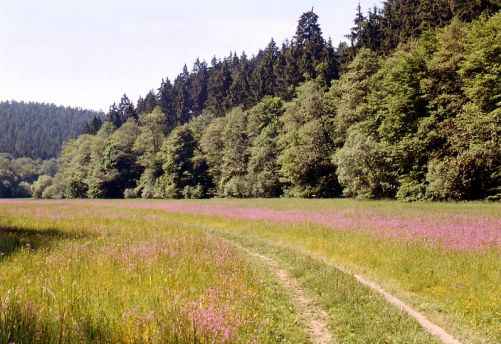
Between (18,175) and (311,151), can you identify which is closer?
(311,151)

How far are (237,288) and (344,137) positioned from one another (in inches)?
1767

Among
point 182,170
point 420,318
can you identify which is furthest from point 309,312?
point 182,170

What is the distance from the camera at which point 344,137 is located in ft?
168

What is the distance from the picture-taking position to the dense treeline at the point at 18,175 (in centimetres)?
13700

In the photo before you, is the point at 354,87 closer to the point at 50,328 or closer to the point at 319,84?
the point at 319,84

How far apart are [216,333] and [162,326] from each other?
0.75m

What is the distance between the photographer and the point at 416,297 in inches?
388

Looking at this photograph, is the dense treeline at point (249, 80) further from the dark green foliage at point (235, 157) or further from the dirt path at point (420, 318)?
the dirt path at point (420, 318)

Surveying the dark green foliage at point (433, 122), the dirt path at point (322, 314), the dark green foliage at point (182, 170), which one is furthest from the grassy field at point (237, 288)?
the dark green foliage at point (182, 170)

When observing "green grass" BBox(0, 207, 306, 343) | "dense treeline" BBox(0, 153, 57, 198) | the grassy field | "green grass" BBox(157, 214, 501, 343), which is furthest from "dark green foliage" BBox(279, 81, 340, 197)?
"dense treeline" BBox(0, 153, 57, 198)

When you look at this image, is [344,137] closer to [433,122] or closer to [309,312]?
[433,122]

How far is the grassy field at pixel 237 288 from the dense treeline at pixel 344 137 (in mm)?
19042

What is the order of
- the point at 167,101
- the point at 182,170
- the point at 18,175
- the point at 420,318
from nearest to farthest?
the point at 420,318 → the point at 182,170 → the point at 167,101 → the point at 18,175

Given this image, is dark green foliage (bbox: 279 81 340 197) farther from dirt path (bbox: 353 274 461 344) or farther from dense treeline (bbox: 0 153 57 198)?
dense treeline (bbox: 0 153 57 198)
